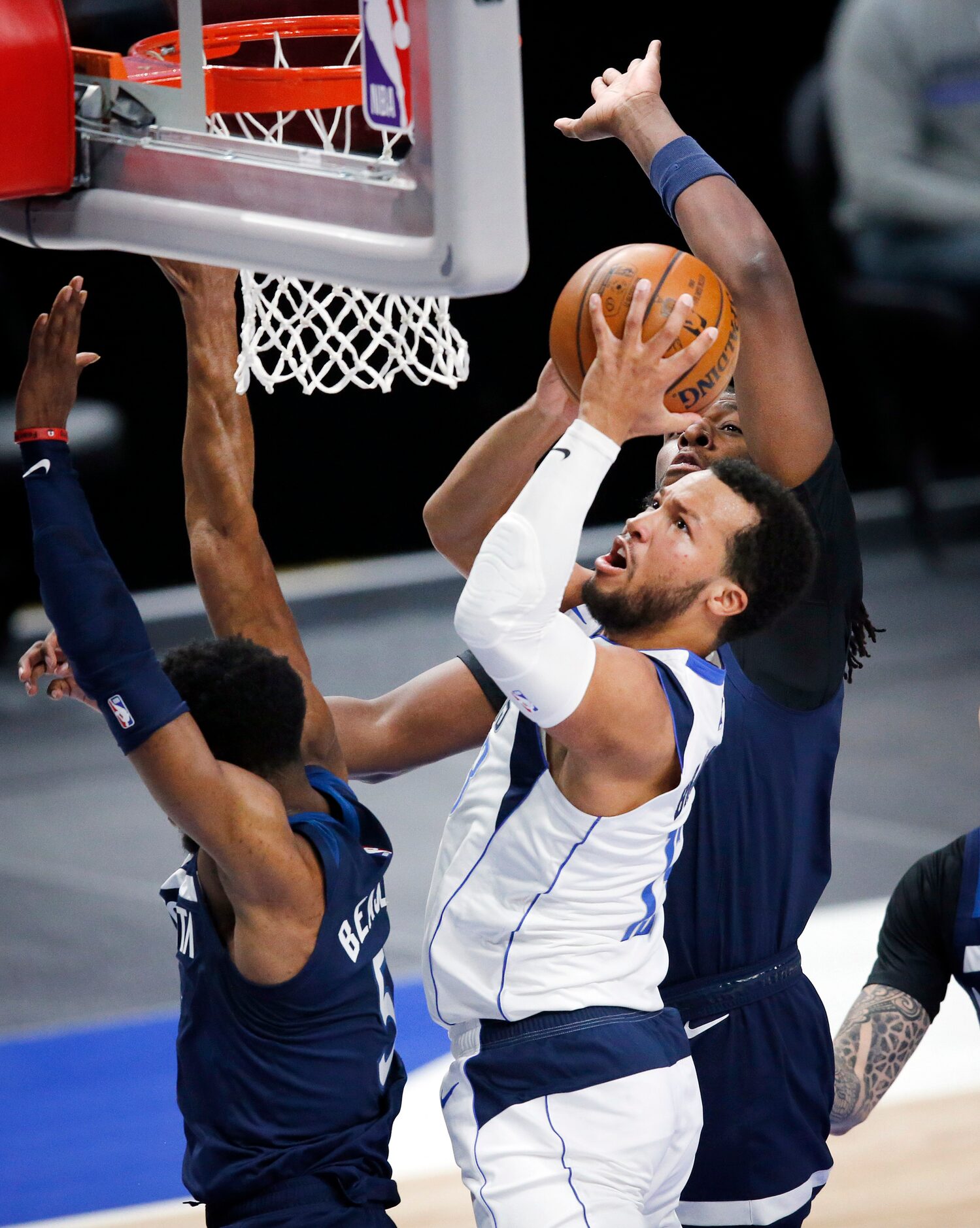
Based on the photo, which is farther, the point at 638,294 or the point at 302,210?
the point at 638,294

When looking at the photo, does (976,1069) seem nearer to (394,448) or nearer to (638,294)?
(638,294)

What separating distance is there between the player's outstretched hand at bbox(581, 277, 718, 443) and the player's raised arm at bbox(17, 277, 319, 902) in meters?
0.74

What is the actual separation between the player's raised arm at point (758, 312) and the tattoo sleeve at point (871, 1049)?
1191 mm

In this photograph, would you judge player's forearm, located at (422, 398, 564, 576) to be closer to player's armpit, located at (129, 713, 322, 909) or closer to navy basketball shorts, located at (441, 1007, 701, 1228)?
player's armpit, located at (129, 713, 322, 909)

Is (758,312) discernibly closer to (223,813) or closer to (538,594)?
(538,594)

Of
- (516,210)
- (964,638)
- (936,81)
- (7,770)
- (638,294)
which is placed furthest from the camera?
(936,81)

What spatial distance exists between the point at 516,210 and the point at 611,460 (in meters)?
0.44

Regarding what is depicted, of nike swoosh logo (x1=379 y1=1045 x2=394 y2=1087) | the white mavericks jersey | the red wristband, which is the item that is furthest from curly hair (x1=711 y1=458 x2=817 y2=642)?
the red wristband

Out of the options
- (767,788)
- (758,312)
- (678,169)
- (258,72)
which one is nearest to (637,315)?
(758,312)

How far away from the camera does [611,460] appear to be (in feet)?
7.89

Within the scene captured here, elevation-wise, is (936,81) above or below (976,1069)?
above

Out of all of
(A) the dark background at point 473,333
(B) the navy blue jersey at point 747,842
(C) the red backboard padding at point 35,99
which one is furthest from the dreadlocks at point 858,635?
(A) the dark background at point 473,333

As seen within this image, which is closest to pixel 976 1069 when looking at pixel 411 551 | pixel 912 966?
pixel 912 966

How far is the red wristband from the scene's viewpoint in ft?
7.91
